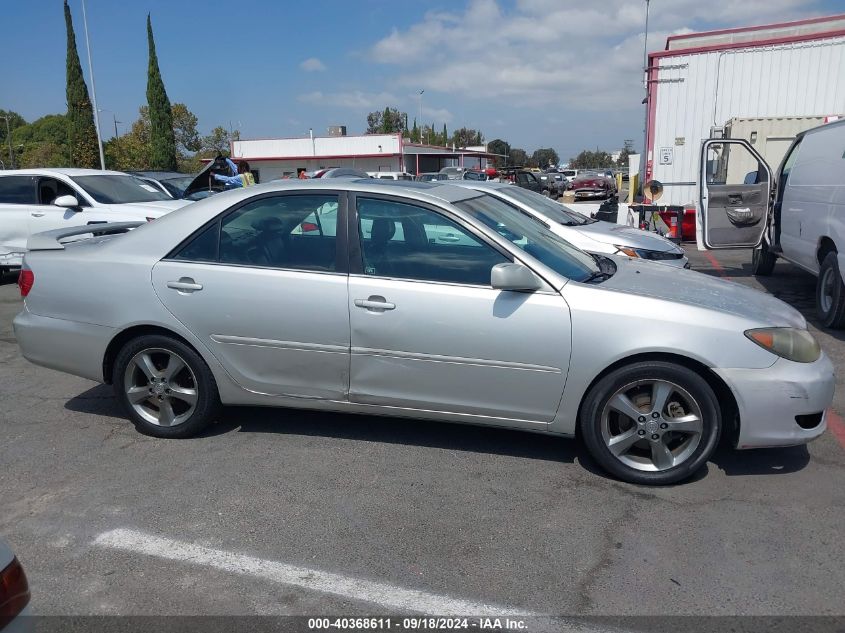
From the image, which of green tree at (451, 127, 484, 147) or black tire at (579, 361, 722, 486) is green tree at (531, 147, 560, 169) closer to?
Answer: green tree at (451, 127, 484, 147)

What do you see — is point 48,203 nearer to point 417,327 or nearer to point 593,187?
point 417,327

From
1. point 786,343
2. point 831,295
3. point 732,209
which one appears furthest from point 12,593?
point 732,209

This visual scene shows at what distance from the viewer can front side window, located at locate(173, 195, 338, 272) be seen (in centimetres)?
419

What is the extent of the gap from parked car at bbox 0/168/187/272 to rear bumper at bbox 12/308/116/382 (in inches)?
211

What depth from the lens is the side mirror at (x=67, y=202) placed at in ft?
31.5

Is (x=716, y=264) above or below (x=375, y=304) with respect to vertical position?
below

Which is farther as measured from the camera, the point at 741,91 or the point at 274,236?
the point at 741,91

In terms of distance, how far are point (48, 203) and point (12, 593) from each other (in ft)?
31.9

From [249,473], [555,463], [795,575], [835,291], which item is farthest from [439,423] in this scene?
[835,291]

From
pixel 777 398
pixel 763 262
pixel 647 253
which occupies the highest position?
pixel 647 253

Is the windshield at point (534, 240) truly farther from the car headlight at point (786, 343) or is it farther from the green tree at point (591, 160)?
the green tree at point (591, 160)

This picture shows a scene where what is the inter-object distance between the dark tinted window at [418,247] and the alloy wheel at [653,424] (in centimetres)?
99

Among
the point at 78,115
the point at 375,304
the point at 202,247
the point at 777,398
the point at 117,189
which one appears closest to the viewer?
the point at 777,398

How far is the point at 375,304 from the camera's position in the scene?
3951mm
